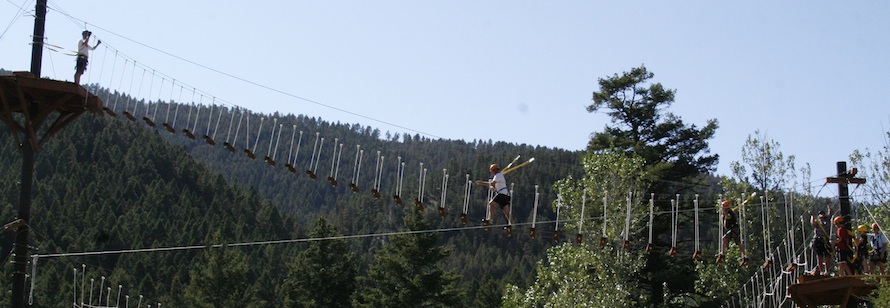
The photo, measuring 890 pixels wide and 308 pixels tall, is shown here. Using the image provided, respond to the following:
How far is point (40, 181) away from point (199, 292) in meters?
63.6

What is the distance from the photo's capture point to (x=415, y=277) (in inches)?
1857

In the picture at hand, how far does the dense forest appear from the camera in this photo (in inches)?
1270

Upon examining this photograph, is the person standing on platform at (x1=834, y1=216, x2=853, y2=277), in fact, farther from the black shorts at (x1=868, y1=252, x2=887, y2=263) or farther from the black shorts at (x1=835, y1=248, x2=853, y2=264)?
the black shorts at (x1=868, y1=252, x2=887, y2=263)

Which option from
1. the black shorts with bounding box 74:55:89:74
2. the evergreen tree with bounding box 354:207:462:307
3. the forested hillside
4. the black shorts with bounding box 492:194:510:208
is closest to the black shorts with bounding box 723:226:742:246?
the black shorts with bounding box 492:194:510:208

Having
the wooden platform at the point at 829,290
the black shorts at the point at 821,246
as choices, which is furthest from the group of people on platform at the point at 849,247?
the wooden platform at the point at 829,290

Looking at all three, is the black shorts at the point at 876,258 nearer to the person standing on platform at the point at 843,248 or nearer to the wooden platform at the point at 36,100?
the person standing on platform at the point at 843,248

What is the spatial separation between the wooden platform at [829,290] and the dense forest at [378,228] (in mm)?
1201

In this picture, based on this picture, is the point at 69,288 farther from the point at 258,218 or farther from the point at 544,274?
the point at 258,218

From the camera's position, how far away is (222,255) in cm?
5509

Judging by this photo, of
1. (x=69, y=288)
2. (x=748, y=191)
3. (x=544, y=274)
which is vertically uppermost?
(x=748, y=191)

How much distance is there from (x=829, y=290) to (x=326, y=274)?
33887 mm

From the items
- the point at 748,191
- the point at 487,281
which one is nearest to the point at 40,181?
the point at 487,281

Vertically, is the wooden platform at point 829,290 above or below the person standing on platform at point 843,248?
below

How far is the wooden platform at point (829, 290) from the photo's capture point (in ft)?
63.4
